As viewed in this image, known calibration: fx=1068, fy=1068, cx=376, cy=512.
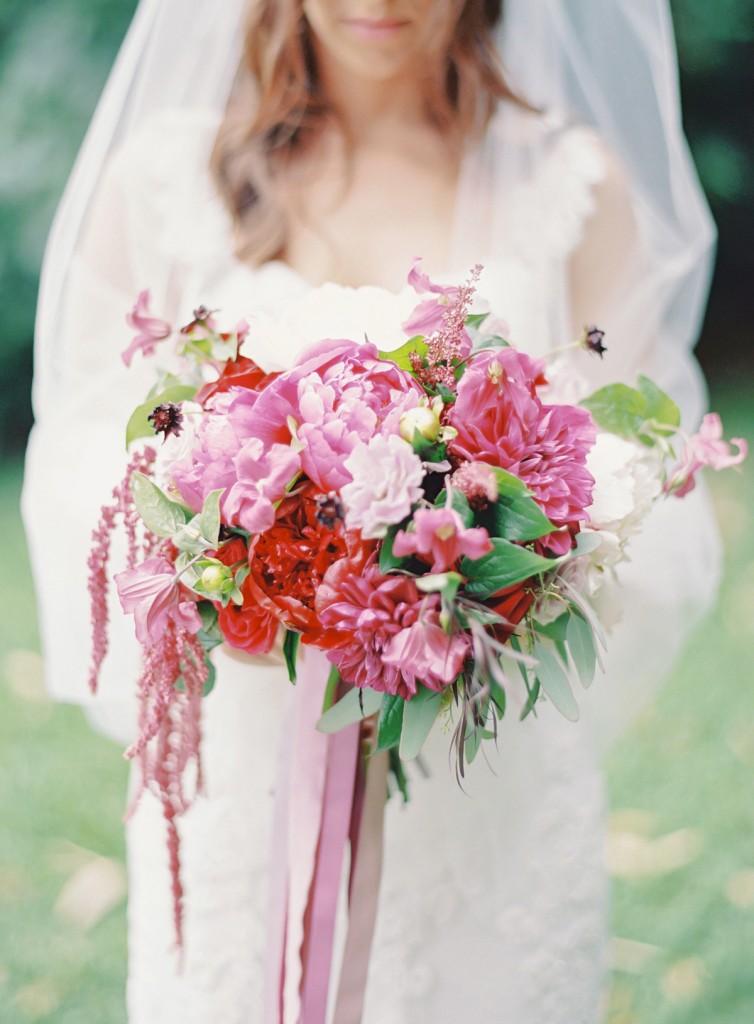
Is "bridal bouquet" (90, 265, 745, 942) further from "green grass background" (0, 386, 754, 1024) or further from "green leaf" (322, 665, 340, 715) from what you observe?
"green grass background" (0, 386, 754, 1024)

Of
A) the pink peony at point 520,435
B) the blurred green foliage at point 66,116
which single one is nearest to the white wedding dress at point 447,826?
the pink peony at point 520,435

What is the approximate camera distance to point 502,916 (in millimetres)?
1392

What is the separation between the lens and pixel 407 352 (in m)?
0.94

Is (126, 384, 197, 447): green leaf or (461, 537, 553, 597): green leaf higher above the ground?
(461, 537, 553, 597): green leaf

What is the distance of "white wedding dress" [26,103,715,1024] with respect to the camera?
4.47 ft

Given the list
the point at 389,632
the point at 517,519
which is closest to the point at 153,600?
the point at 389,632

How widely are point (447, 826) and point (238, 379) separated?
0.69m

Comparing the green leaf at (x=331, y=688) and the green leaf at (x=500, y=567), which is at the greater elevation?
the green leaf at (x=500, y=567)

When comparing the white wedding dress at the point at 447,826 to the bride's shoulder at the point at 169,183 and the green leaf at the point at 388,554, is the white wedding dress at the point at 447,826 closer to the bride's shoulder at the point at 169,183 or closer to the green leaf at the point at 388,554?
the bride's shoulder at the point at 169,183

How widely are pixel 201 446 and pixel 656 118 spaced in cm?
101

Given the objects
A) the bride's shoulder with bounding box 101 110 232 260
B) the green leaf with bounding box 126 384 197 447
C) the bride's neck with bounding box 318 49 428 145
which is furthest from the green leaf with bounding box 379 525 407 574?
the bride's neck with bounding box 318 49 428 145

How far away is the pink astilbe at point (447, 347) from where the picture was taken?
887 mm

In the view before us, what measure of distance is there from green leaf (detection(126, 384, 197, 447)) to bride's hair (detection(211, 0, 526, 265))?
18.7 inches

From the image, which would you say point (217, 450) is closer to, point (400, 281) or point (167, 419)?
point (167, 419)
